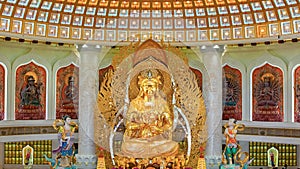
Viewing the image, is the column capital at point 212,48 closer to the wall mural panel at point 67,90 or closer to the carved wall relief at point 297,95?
the carved wall relief at point 297,95

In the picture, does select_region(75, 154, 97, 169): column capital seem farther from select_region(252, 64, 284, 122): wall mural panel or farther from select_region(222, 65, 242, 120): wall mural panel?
select_region(252, 64, 284, 122): wall mural panel

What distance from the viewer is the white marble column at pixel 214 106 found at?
24719 millimetres

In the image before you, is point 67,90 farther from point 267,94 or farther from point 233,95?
point 267,94

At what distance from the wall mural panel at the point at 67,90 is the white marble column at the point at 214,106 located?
22.0ft

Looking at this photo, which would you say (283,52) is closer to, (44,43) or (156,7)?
(156,7)

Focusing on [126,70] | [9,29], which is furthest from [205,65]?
[9,29]

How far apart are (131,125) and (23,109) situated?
585 centimetres

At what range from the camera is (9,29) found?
23.6m

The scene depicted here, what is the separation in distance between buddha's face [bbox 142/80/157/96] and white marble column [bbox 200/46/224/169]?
335 cm

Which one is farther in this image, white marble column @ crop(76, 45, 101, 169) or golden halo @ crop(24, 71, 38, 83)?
golden halo @ crop(24, 71, 38, 83)

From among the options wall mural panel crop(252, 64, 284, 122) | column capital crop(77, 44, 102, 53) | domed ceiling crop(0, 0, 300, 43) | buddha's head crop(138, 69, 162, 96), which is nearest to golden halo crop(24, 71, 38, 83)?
domed ceiling crop(0, 0, 300, 43)

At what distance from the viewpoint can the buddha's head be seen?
75.4ft

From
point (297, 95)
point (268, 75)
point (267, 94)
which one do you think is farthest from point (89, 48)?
point (297, 95)

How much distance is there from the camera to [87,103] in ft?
80.8
